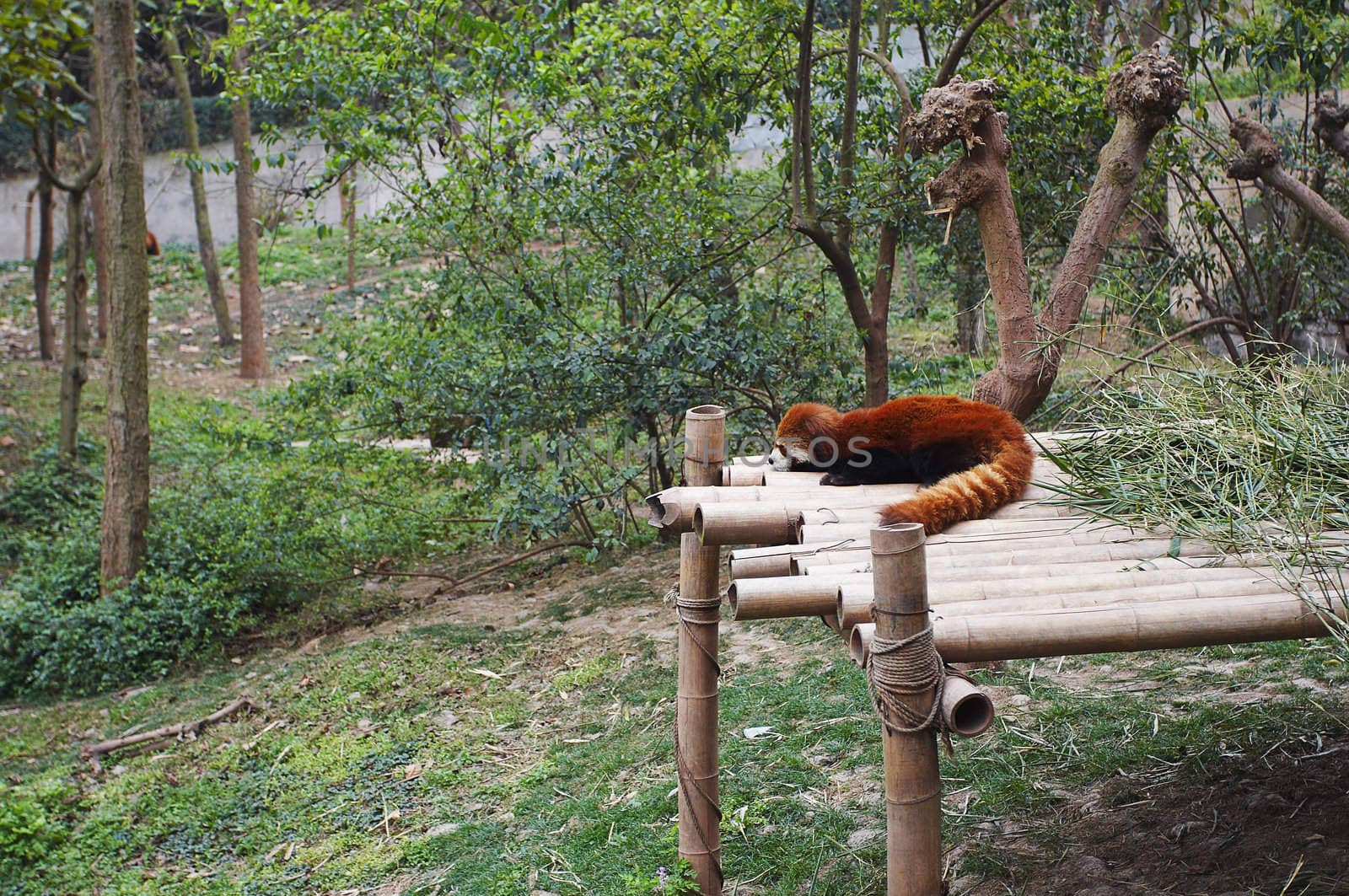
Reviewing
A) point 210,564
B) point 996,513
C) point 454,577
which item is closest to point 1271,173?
point 996,513

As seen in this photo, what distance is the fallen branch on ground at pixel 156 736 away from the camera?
5527 millimetres

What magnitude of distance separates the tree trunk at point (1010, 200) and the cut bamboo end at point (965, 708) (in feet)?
6.62

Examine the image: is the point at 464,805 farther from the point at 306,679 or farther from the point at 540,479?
the point at 540,479

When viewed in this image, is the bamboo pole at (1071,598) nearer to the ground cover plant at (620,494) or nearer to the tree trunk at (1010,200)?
the ground cover plant at (620,494)

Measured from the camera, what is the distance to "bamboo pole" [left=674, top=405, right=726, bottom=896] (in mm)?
3266

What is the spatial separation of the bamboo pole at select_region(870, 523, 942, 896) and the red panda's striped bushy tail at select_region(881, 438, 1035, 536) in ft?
1.89

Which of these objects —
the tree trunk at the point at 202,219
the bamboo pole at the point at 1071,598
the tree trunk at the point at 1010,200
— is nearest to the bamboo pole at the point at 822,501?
the bamboo pole at the point at 1071,598

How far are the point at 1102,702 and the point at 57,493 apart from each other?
30.2 feet

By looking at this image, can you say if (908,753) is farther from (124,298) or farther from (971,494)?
(124,298)

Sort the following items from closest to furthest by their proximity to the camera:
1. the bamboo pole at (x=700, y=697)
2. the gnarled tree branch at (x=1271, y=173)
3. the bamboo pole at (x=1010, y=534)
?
the bamboo pole at (x=1010, y=534)
the bamboo pole at (x=700, y=697)
the gnarled tree branch at (x=1271, y=173)

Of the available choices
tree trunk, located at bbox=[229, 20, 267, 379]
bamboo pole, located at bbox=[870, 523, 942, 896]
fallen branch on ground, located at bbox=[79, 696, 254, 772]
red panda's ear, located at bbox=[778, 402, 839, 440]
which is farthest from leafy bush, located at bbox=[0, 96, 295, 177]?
bamboo pole, located at bbox=[870, 523, 942, 896]

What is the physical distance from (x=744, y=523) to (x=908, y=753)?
2.95 ft

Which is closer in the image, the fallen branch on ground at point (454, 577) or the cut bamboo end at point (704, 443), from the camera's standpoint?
the cut bamboo end at point (704, 443)

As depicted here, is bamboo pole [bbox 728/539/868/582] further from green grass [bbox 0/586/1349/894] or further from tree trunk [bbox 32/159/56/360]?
tree trunk [bbox 32/159/56/360]
